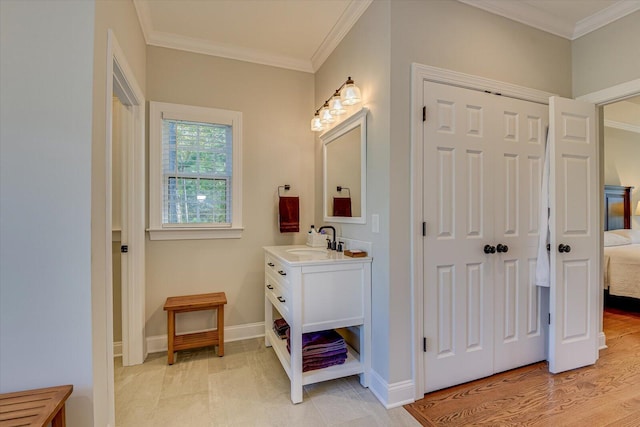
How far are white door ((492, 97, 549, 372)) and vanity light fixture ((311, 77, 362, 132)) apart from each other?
106cm

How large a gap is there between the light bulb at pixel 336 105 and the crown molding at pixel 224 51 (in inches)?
34.2

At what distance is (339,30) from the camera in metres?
2.46

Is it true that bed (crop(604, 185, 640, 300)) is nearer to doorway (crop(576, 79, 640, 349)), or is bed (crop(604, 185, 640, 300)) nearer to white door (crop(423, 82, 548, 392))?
doorway (crop(576, 79, 640, 349))

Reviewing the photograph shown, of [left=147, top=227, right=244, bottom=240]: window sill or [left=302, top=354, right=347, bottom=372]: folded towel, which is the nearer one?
[left=302, top=354, right=347, bottom=372]: folded towel

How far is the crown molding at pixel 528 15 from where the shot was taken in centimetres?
213

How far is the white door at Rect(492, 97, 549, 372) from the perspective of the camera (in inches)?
85.2

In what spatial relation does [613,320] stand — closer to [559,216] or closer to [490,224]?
[559,216]

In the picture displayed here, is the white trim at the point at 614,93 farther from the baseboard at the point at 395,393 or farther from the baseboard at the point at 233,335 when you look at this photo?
the baseboard at the point at 233,335

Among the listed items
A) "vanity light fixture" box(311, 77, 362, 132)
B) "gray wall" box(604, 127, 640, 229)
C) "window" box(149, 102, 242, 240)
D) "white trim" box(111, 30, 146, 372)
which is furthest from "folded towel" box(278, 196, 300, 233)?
"gray wall" box(604, 127, 640, 229)

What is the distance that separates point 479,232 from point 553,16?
187cm

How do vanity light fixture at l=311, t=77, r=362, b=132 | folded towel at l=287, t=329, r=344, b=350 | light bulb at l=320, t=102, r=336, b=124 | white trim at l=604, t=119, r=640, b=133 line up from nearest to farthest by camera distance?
folded towel at l=287, t=329, r=344, b=350 < vanity light fixture at l=311, t=77, r=362, b=132 < light bulb at l=320, t=102, r=336, b=124 < white trim at l=604, t=119, r=640, b=133

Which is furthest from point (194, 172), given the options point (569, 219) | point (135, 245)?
point (569, 219)

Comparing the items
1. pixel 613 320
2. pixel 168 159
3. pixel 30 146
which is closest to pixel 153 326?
pixel 168 159

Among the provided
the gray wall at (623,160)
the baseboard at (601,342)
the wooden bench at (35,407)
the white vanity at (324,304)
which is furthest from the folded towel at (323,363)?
the gray wall at (623,160)
